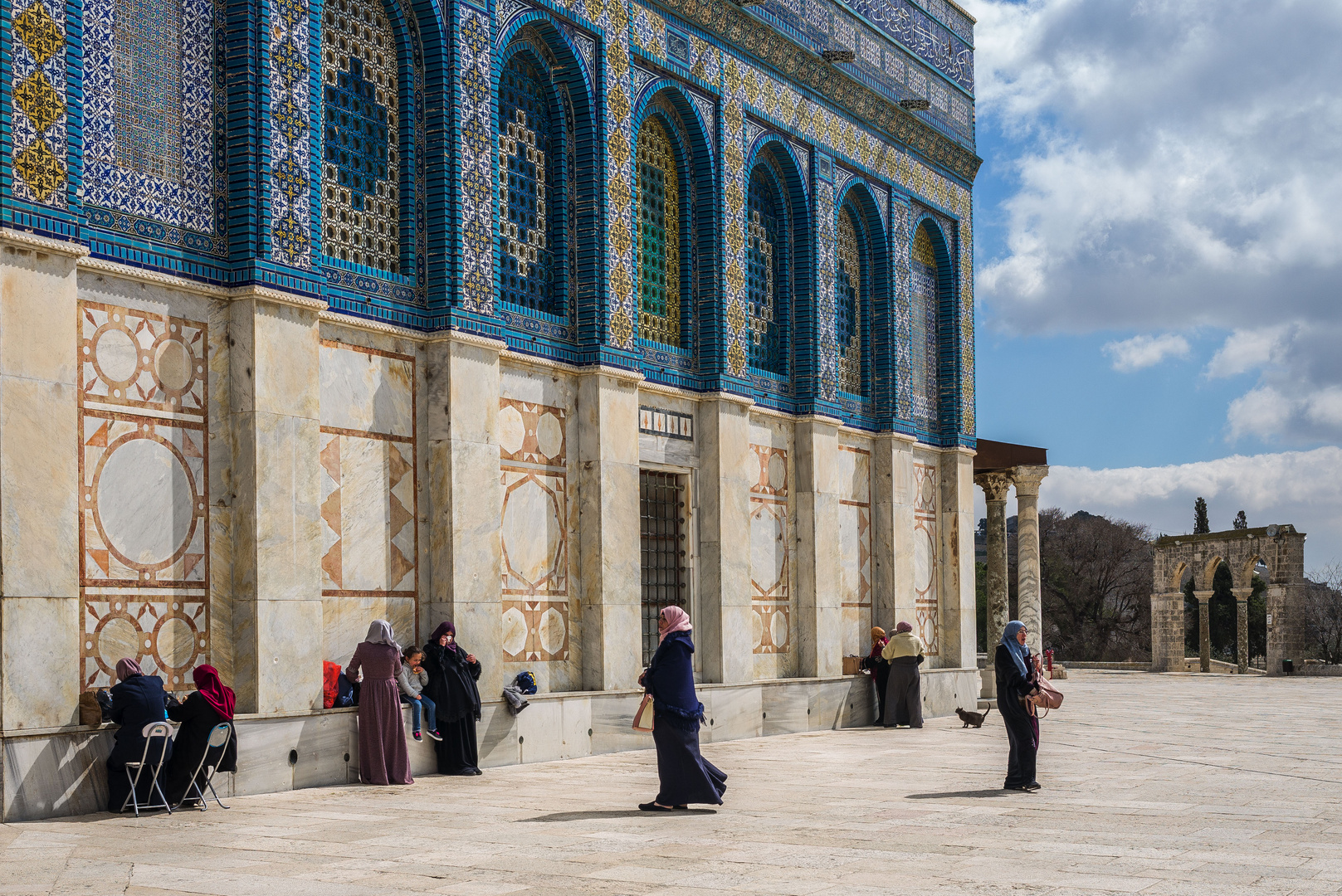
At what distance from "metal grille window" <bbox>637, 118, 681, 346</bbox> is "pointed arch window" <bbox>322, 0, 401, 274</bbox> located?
158 inches

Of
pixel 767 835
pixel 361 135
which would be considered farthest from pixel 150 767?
pixel 361 135

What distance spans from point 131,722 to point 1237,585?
126 ft

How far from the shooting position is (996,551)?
2644 cm

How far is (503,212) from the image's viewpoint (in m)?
14.2

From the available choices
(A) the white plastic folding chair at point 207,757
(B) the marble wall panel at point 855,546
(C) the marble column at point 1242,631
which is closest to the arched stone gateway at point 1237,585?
Result: (C) the marble column at point 1242,631

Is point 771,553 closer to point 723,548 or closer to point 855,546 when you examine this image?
point 723,548

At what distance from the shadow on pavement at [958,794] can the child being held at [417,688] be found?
4097 millimetres

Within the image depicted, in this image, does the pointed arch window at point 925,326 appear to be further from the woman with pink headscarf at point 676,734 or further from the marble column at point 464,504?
the woman with pink headscarf at point 676,734

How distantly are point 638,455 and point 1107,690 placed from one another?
59.2 ft

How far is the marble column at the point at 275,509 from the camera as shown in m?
10.9

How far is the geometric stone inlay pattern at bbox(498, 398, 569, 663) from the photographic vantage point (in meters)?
13.7

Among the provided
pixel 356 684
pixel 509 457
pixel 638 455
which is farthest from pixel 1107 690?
pixel 356 684

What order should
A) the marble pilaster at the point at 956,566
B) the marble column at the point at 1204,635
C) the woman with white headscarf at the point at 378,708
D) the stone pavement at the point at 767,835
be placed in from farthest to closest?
the marble column at the point at 1204,635
the marble pilaster at the point at 956,566
the woman with white headscarf at the point at 378,708
the stone pavement at the point at 767,835

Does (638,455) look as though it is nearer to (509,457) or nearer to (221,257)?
(509,457)
